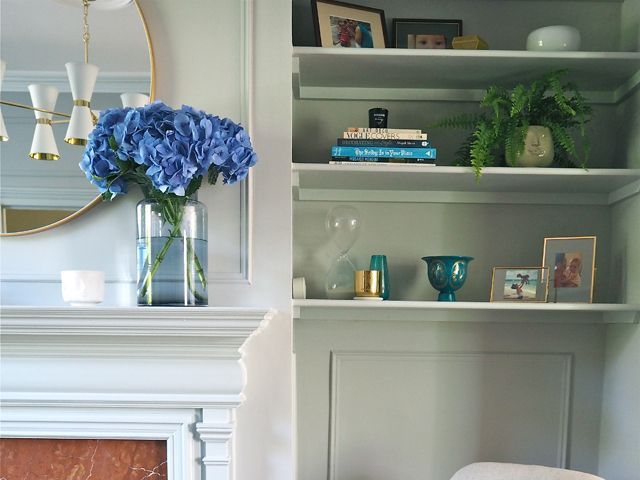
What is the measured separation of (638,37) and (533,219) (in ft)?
2.16

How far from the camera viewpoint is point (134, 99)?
5.12ft

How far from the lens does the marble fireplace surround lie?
4.63 feet

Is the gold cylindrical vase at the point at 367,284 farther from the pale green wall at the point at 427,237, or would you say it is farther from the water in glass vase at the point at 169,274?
the water in glass vase at the point at 169,274

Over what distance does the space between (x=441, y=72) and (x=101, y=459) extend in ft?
4.99

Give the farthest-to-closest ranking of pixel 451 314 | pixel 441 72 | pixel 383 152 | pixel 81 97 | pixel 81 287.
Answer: pixel 451 314, pixel 441 72, pixel 383 152, pixel 81 97, pixel 81 287

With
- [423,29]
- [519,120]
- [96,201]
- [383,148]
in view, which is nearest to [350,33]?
[423,29]

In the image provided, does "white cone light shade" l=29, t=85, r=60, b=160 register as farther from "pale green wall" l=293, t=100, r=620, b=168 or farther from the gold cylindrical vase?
the gold cylindrical vase

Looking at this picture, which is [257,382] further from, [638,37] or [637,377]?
[638,37]

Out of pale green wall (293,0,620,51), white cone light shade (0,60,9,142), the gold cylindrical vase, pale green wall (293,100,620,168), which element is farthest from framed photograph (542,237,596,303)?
white cone light shade (0,60,9,142)

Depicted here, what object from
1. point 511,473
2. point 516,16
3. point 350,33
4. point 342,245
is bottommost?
point 511,473

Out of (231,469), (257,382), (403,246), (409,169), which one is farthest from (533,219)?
(231,469)

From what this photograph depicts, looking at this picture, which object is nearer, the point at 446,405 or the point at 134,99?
the point at 134,99

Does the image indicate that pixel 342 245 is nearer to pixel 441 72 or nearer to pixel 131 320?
pixel 441 72

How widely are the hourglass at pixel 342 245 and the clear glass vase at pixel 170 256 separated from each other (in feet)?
1.72
